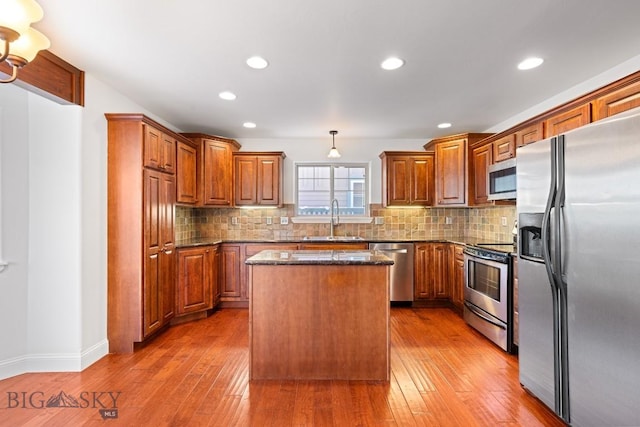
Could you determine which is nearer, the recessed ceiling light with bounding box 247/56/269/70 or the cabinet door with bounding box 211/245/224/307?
the recessed ceiling light with bounding box 247/56/269/70

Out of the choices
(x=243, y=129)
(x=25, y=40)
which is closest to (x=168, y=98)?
(x=243, y=129)

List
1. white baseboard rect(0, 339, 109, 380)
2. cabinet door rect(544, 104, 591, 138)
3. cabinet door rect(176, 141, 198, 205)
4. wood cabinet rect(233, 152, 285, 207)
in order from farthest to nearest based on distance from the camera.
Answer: wood cabinet rect(233, 152, 285, 207), cabinet door rect(176, 141, 198, 205), white baseboard rect(0, 339, 109, 380), cabinet door rect(544, 104, 591, 138)

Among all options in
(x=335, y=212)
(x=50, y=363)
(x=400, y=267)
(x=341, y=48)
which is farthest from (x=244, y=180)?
(x=50, y=363)

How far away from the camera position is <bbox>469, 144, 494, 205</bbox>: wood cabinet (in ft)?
12.3

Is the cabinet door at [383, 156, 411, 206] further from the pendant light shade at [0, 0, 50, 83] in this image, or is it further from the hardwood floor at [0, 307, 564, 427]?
the pendant light shade at [0, 0, 50, 83]

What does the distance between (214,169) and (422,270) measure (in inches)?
128

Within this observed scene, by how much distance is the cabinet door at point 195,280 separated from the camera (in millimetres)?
3682

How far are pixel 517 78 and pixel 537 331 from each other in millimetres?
2123

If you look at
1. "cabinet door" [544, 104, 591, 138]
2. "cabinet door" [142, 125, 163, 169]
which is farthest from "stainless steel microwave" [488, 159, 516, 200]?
"cabinet door" [142, 125, 163, 169]

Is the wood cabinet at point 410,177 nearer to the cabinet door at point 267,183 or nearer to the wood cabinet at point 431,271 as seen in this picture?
the wood cabinet at point 431,271

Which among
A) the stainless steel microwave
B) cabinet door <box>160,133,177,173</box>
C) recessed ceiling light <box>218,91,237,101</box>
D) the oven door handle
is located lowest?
the oven door handle

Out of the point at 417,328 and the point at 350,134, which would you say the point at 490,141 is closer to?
the point at 350,134

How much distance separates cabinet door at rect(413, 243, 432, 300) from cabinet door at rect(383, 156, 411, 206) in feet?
2.53

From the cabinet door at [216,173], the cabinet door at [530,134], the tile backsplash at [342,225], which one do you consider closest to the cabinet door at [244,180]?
the cabinet door at [216,173]
